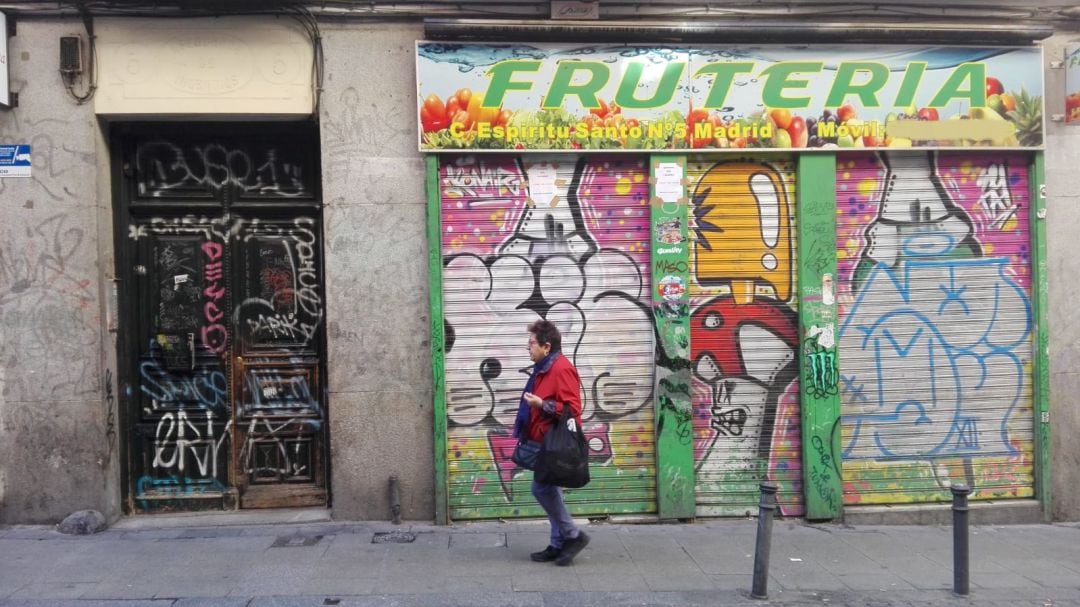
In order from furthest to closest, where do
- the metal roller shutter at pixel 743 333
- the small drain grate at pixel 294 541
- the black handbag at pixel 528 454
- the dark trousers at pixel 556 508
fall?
the metal roller shutter at pixel 743 333, the small drain grate at pixel 294 541, the dark trousers at pixel 556 508, the black handbag at pixel 528 454

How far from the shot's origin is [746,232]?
24.6ft

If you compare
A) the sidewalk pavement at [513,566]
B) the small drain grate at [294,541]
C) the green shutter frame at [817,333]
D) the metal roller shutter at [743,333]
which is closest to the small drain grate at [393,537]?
the sidewalk pavement at [513,566]

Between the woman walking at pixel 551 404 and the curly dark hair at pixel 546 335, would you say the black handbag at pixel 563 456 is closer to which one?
the woman walking at pixel 551 404

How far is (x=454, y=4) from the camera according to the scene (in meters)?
7.21

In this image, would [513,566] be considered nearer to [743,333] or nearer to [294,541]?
[294,541]

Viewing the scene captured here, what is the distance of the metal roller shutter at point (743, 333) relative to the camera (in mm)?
7473

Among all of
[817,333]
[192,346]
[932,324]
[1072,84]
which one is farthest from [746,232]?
[192,346]

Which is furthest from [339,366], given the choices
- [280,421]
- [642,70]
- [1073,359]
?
[1073,359]

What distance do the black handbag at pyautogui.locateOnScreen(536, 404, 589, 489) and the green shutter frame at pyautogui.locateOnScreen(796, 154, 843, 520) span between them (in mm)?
2752

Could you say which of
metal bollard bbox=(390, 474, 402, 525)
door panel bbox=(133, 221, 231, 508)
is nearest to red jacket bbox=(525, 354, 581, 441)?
metal bollard bbox=(390, 474, 402, 525)

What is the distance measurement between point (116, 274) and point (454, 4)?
401 centimetres

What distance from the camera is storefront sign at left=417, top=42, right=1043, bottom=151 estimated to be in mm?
7176

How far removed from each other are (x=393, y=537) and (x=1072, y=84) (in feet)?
24.3

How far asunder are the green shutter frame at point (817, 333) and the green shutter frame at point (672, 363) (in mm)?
1094
